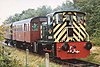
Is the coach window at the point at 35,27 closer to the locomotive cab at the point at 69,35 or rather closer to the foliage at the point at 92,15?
the foliage at the point at 92,15

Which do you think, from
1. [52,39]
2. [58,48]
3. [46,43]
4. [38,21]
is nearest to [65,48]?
[58,48]

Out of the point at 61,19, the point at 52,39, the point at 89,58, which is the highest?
the point at 61,19

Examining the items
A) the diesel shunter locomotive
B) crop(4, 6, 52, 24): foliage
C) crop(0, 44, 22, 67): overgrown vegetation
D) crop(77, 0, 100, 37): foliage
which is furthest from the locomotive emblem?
crop(4, 6, 52, 24): foliage

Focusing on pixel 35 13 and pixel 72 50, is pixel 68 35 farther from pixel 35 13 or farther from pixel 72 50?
pixel 35 13

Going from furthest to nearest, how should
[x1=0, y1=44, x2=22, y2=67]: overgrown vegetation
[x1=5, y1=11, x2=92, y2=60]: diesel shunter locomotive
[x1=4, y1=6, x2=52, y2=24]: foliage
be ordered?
[x1=4, y1=6, x2=52, y2=24]: foliage, [x1=5, y1=11, x2=92, y2=60]: diesel shunter locomotive, [x1=0, y1=44, x2=22, y2=67]: overgrown vegetation

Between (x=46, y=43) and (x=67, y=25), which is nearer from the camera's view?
(x=67, y=25)

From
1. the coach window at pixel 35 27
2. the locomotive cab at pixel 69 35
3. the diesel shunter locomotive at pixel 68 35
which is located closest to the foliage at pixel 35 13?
the coach window at pixel 35 27

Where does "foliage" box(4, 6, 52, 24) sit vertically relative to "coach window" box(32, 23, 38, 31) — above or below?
above

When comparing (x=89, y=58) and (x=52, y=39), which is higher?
(x=52, y=39)

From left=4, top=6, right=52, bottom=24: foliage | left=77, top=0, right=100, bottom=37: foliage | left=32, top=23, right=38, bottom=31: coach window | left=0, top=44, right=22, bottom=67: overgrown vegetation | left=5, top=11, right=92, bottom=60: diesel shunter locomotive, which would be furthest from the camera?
left=4, top=6, right=52, bottom=24: foliage

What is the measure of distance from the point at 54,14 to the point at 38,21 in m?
6.28

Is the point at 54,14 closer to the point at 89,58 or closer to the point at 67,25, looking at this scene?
the point at 67,25

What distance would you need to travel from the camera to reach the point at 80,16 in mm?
16344

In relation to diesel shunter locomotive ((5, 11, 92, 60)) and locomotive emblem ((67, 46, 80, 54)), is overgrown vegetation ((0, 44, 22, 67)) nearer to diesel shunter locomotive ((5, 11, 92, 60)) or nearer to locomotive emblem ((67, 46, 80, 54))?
→ diesel shunter locomotive ((5, 11, 92, 60))
